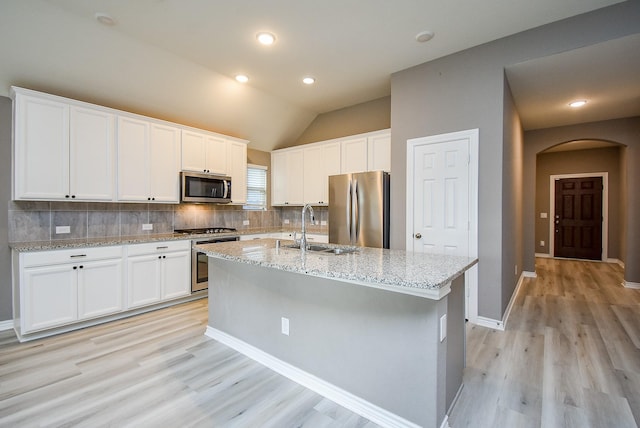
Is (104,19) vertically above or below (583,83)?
above

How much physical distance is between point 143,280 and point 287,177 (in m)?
2.88

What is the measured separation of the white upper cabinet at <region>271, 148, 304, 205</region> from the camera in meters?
5.27

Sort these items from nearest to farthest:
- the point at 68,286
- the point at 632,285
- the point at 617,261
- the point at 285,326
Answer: the point at 285,326
the point at 68,286
the point at 632,285
the point at 617,261

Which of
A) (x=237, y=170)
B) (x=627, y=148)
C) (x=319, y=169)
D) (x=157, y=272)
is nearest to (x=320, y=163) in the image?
(x=319, y=169)

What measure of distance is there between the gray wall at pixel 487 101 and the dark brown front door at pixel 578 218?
523 cm

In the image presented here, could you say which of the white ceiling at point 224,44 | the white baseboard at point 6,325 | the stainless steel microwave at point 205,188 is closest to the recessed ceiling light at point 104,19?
the white ceiling at point 224,44

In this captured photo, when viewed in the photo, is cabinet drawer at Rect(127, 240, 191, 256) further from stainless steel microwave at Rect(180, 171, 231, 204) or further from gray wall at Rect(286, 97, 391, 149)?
gray wall at Rect(286, 97, 391, 149)

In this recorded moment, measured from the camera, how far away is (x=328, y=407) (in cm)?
188

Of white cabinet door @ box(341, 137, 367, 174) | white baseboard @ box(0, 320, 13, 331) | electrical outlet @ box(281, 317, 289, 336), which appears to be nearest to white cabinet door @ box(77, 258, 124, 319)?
white baseboard @ box(0, 320, 13, 331)

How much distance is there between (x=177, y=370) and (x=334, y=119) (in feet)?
14.2

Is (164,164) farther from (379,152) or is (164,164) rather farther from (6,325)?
(379,152)

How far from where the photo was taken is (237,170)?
4.81m

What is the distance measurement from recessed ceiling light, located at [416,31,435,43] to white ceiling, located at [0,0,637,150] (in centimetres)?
6

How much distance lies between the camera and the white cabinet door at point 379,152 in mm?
4138
